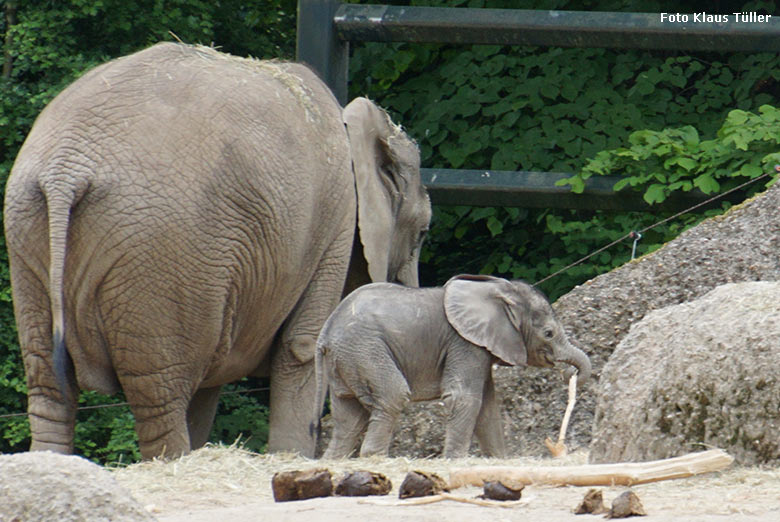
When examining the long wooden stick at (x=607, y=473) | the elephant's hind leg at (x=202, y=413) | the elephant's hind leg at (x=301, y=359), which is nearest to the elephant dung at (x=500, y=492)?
the long wooden stick at (x=607, y=473)

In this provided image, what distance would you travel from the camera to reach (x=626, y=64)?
977 centimetres

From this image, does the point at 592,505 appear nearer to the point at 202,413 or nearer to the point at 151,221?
the point at 151,221

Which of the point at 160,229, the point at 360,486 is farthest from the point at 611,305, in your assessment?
the point at 360,486

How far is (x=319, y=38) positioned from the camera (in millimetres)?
8523

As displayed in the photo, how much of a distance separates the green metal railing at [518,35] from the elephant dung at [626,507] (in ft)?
15.8

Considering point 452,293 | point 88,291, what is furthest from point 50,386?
point 452,293

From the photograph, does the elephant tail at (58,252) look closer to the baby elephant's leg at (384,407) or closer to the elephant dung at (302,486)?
the baby elephant's leg at (384,407)

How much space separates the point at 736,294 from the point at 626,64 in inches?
194

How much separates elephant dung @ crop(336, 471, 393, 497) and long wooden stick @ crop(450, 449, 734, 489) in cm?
25

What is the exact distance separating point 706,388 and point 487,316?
1.99 metres

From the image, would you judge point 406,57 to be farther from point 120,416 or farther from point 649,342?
point 649,342

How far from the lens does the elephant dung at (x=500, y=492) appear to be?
404 centimetres

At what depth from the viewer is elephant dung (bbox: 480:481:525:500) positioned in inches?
159

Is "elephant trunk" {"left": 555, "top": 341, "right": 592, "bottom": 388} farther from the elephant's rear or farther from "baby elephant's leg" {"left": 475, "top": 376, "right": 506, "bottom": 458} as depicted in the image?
the elephant's rear
